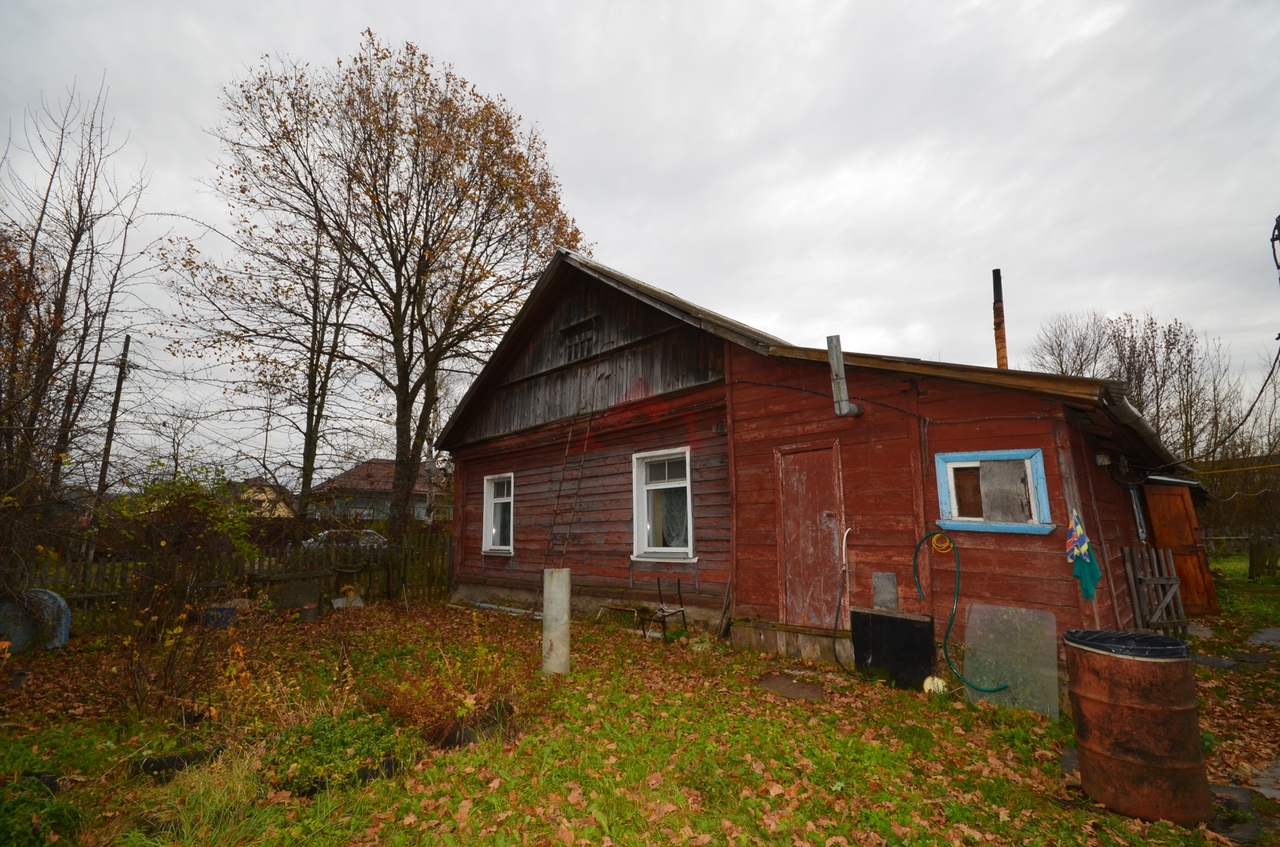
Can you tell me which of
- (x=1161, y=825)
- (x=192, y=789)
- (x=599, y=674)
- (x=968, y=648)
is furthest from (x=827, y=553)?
(x=192, y=789)

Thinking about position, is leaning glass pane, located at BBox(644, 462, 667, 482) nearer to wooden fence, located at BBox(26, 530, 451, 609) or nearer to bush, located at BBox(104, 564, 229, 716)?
wooden fence, located at BBox(26, 530, 451, 609)

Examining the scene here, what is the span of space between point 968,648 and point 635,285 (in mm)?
7271

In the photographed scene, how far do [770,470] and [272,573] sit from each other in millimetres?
9662

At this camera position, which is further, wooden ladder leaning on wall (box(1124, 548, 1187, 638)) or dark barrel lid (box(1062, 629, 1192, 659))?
wooden ladder leaning on wall (box(1124, 548, 1187, 638))

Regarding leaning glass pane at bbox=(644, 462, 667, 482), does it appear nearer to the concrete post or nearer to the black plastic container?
the concrete post

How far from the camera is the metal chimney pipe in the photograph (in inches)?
434

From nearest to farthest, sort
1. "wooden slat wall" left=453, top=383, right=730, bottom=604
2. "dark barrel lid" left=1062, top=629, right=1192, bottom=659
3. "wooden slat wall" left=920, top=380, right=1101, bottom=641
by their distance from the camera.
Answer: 1. "dark barrel lid" left=1062, top=629, right=1192, bottom=659
2. "wooden slat wall" left=920, top=380, right=1101, bottom=641
3. "wooden slat wall" left=453, top=383, right=730, bottom=604

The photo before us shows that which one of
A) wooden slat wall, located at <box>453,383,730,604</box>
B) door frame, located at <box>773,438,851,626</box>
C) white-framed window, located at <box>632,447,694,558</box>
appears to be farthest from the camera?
white-framed window, located at <box>632,447,694,558</box>

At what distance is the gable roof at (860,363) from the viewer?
235 inches

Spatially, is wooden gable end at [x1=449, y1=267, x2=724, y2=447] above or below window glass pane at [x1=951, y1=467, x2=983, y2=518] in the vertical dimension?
above

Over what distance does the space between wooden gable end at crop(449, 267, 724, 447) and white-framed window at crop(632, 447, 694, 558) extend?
1215mm

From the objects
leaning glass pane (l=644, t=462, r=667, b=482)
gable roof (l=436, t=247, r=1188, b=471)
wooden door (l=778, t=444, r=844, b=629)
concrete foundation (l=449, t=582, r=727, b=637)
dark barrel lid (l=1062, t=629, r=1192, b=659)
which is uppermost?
gable roof (l=436, t=247, r=1188, b=471)

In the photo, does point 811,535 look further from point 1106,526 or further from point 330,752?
point 330,752

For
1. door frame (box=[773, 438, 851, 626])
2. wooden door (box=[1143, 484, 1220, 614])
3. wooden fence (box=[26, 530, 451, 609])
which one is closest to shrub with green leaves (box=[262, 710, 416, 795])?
wooden fence (box=[26, 530, 451, 609])
